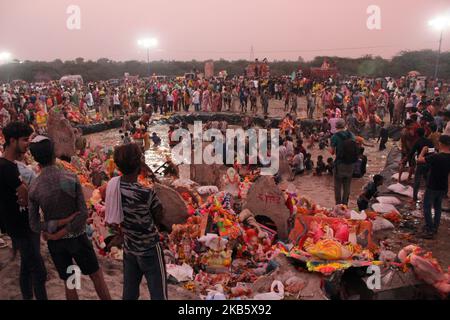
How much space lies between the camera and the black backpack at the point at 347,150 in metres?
6.74

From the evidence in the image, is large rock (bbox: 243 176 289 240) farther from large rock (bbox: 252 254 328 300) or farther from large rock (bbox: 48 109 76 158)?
large rock (bbox: 48 109 76 158)

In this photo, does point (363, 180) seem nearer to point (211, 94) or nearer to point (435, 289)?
point (435, 289)

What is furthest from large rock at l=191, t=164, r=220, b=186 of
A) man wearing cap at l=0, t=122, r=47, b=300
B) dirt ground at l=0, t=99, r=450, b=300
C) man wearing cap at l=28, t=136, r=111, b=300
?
man wearing cap at l=28, t=136, r=111, b=300

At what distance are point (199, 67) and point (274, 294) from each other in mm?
53899

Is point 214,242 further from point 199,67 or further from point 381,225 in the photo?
point 199,67

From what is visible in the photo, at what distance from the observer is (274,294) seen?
4391 millimetres

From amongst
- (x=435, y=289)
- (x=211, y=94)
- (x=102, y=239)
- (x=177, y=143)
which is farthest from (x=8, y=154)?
(x=211, y=94)

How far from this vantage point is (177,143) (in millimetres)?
Answer: 13461

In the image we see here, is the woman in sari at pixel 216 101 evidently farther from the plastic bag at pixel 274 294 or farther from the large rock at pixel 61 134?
the plastic bag at pixel 274 294

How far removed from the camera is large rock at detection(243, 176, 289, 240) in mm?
6559

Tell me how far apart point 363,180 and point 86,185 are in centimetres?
685

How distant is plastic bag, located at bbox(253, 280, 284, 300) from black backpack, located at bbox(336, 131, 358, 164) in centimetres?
303

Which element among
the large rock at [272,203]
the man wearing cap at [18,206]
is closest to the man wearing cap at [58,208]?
the man wearing cap at [18,206]

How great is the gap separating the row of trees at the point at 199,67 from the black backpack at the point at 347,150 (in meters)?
33.4
